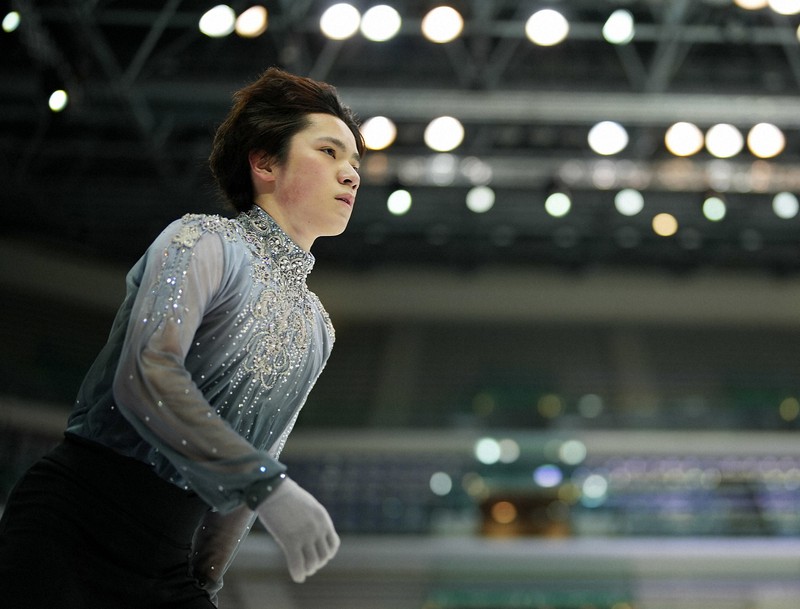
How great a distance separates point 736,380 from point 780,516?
4.54m

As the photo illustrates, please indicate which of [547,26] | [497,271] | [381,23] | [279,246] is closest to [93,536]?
[279,246]

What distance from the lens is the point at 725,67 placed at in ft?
39.1

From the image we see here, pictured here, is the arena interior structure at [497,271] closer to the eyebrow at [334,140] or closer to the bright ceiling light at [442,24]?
the bright ceiling light at [442,24]

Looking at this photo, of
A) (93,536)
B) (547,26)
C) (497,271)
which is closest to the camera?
(93,536)

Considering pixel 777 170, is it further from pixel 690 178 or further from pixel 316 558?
pixel 316 558

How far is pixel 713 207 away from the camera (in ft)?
36.1

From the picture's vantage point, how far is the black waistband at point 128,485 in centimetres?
140

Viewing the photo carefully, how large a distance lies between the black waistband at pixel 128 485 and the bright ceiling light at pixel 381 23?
688cm

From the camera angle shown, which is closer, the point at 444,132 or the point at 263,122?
the point at 263,122

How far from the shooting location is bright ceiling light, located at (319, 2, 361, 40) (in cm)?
796

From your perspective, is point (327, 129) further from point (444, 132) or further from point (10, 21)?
point (444, 132)

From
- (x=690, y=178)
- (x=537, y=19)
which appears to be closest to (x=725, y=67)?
(x=690, y=178)

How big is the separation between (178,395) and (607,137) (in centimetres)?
859

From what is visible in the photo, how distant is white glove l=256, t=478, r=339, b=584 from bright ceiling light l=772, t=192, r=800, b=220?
1069 centimetres
